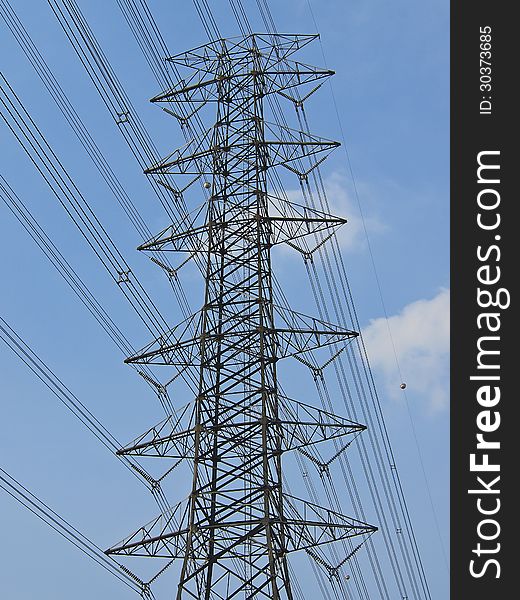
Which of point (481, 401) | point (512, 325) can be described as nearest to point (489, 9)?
point (512, 325)

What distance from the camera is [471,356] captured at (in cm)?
1484

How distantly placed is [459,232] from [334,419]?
28.5 feet

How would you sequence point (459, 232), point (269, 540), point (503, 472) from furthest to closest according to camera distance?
point (269, 540), point (459, 232), point (503, 472)

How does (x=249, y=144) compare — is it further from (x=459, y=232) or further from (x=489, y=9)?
(x=459, y=232)

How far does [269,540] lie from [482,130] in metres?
10.0

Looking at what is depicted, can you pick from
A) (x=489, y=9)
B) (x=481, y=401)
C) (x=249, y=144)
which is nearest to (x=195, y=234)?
(x=249, y=144)

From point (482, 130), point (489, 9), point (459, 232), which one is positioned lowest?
point (459, 232)

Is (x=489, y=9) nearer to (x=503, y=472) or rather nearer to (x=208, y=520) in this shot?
(x=503, y=472)

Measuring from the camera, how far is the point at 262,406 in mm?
22438

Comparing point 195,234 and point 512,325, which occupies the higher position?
point 195,234

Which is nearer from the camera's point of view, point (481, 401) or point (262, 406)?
point (481, 401)

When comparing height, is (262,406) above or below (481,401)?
above

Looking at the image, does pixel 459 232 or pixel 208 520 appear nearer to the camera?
pixel 459 232

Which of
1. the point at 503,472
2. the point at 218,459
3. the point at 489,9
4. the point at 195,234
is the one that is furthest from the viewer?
the point at 195,234
